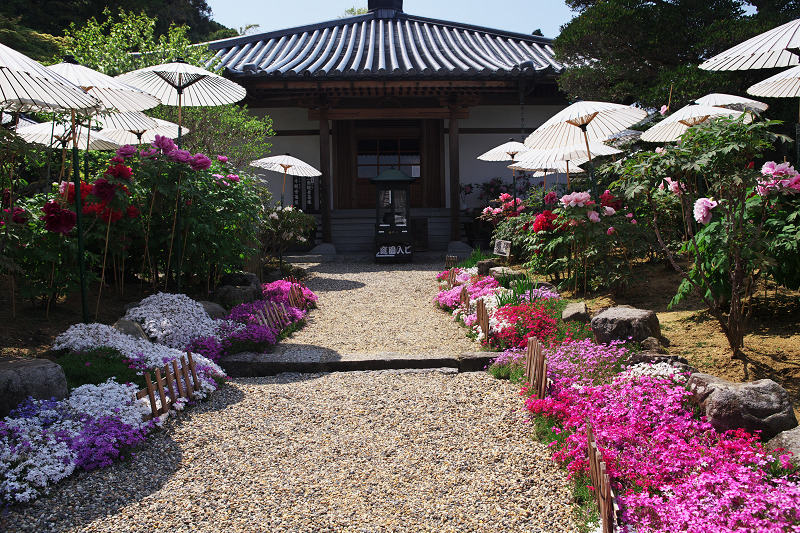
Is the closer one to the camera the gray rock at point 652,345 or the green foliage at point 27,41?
the gray rock at point 652,345

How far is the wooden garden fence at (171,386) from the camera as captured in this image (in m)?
3.79

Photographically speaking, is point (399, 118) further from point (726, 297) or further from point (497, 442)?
point (497, 442)

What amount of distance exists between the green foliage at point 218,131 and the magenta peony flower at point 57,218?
482 cm

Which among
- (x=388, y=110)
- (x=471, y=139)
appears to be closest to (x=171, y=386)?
(x=388, y=110)

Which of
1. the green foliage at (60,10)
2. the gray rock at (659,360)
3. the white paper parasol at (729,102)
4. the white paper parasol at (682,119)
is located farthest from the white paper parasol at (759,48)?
the green foliage at (60,10)

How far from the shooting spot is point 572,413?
3.41 metres

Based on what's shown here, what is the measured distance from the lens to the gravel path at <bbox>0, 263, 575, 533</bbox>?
2725mm

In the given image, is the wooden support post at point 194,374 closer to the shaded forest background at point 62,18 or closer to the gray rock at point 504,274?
the gray rock at point 504,274

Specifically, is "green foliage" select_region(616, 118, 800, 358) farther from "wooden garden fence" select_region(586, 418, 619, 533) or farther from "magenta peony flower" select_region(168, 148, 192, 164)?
"magenta peony flower" select_region(168, 148, 192, 164)

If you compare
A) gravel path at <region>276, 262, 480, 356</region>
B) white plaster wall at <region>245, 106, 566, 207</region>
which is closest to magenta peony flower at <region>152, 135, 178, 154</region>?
gravel path at <region>276, 262, 480, 356</region>

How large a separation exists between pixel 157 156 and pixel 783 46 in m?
5.73

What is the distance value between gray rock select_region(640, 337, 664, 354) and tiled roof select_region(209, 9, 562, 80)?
888cm

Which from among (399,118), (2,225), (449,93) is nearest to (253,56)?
(399,118)

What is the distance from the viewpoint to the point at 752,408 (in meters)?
2.87
